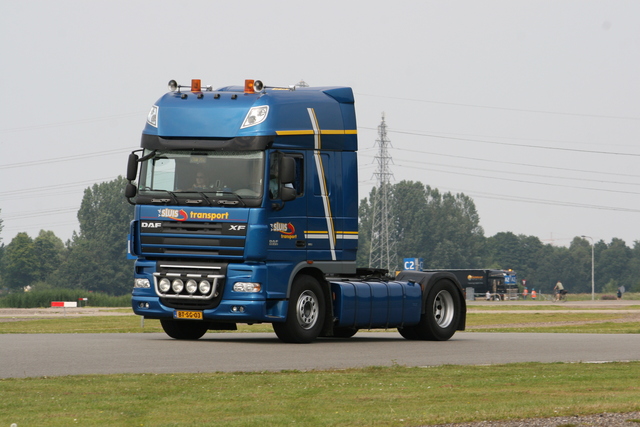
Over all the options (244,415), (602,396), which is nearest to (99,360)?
(244,415)

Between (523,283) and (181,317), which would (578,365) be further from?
(523,283)

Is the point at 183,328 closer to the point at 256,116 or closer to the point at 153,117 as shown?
the point at 153,117

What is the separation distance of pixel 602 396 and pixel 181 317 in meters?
8.69

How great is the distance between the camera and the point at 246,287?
17.2 m

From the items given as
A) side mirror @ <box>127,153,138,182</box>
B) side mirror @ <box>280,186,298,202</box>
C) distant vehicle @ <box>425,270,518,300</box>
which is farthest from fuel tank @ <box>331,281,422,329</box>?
distant vehicle @ <box>425,270,518,300</box>

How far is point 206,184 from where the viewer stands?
679 inches

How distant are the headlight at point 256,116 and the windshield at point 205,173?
1.64 feet

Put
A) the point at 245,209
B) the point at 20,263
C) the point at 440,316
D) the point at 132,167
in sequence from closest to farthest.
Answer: the point at 245,209 → the point at 132,167 → the point at 440,316 → the point at 20,263

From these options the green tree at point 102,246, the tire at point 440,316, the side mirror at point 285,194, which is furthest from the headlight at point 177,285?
the green tree at point 102,246

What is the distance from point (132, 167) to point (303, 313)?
3856mm

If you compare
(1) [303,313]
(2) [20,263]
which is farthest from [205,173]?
(2) [20,263]

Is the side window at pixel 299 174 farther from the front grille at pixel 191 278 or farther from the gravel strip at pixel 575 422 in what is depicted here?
the gravel strip at pixel 575 422

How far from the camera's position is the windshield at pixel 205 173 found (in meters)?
17.2

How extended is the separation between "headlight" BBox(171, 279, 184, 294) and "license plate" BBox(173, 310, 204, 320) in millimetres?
343
